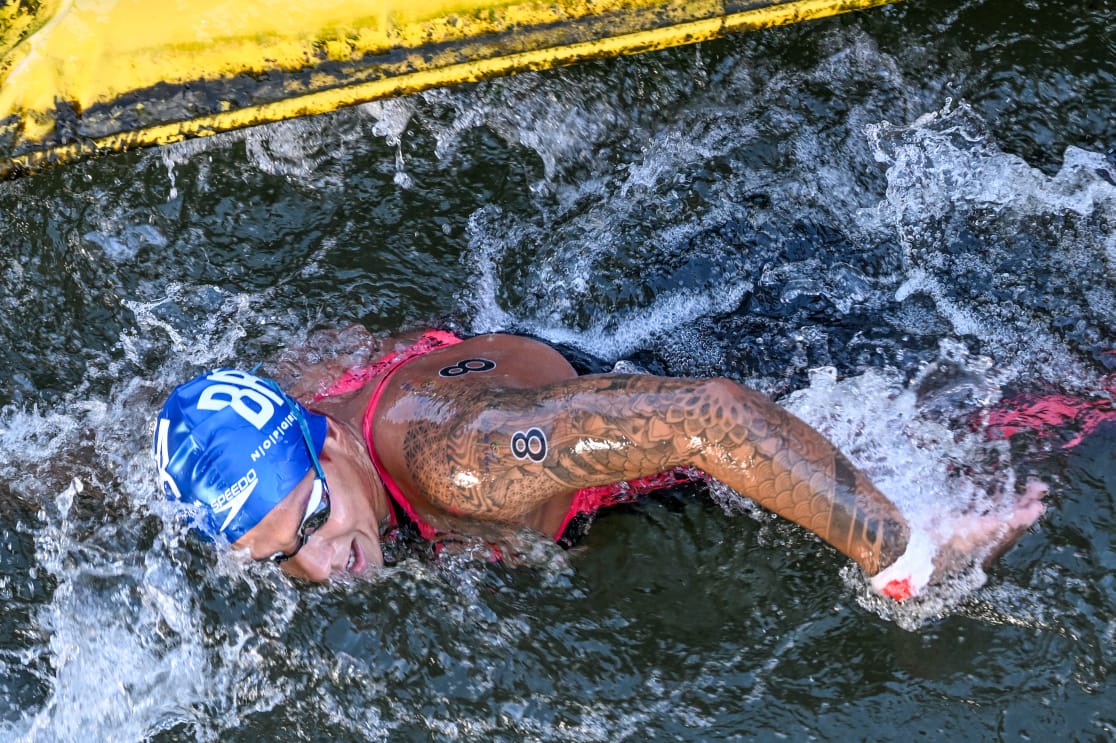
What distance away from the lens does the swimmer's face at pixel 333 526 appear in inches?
125

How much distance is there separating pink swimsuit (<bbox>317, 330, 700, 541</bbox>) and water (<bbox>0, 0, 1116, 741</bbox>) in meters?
0.08

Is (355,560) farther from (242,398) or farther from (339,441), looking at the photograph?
(242,398)

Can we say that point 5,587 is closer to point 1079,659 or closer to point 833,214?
point 833,214

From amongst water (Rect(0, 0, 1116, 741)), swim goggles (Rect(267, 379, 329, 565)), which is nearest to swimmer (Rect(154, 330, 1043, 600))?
swim goggles (Rect(267, 379, 329, 565))

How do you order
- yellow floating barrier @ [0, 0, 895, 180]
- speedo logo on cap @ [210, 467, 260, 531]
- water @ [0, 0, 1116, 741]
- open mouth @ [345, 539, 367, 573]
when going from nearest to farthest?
1. speedo logo on cap @ [210, 467, 260, 531]
2. open mouth @ [345, 539, 367, 573]
3. water @ [0, 0, 1116, 741]
4. yellow floating barrier @ [0, 0, 895, 180]

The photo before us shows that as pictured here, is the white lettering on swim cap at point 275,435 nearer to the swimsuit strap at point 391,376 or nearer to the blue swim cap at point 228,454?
the blue swim cap at point 228,454

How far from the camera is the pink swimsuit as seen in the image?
3.58 metres

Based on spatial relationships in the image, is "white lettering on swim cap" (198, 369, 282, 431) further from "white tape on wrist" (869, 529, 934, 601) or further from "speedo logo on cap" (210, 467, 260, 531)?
"white tape on wrist" (869, 529, 934, 601)

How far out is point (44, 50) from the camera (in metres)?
4.15

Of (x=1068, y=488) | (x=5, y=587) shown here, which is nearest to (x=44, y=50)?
(x=5, y=587)

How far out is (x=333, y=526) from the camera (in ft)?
10.7

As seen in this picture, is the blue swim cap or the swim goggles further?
the swim goggles

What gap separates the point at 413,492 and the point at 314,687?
831 mm

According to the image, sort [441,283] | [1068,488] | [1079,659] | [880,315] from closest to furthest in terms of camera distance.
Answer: [1079,659], [1068,488], [880,315], [441,283]
